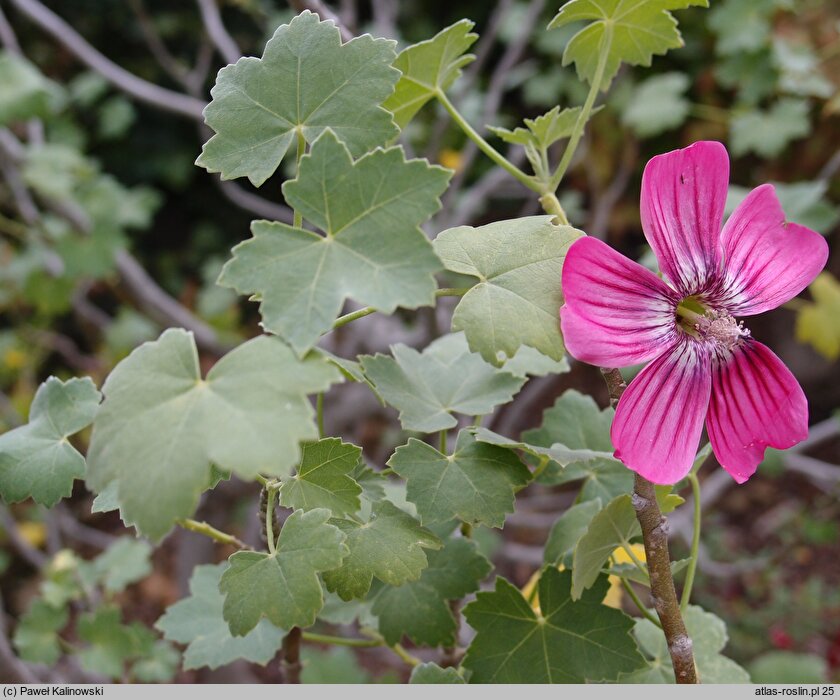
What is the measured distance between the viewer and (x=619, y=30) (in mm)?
687

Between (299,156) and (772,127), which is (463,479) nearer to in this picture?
(299,156)

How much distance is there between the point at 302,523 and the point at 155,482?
14 cm

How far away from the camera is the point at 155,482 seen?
439 millimetres

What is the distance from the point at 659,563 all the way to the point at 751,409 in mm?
131

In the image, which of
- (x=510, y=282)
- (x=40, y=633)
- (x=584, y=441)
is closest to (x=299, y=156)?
(x=510, y=282)

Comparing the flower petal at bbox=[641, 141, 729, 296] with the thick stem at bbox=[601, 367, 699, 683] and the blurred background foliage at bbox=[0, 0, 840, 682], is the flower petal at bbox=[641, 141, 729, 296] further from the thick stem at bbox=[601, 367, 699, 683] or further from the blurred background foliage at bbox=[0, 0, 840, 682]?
the blurred background foliage at bbox=[0, 0, 840, 682]

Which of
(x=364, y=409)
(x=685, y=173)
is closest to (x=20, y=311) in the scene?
(x=364, y=409)

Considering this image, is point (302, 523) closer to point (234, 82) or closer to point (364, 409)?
point (234, 82)

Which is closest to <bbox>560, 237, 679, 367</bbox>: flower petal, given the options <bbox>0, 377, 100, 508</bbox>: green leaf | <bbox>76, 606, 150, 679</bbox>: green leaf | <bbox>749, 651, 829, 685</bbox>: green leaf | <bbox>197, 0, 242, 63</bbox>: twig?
<bbox>0, 377, 100, 508</bbox>: green leaf

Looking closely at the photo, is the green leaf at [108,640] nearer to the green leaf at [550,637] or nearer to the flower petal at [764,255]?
the green leaf at [550,637]

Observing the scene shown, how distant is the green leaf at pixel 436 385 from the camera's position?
66cm

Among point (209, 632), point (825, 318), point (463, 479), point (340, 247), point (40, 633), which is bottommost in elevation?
point (825, 318)

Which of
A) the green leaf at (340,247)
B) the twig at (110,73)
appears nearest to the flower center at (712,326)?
the green leaf at (340,247)

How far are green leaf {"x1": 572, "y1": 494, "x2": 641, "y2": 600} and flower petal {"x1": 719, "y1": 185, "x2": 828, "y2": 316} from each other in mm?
178
